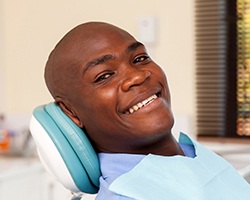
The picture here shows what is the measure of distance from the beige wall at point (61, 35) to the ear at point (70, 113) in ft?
4.30

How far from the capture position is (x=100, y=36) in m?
1.02

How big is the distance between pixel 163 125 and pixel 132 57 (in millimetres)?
151

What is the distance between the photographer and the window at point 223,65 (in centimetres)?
235

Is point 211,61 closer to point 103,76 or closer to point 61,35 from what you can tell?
point 61,35

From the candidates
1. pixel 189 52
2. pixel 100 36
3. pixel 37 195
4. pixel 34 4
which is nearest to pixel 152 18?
pixel 189 52

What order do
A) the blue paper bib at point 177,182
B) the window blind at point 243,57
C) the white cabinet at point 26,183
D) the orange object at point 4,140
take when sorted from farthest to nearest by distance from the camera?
the orange object at point 4,140, the window blind at point 243,57, the white cabinet at point 26,183, the blue paper bib at point 177,182

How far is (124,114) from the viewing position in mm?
971

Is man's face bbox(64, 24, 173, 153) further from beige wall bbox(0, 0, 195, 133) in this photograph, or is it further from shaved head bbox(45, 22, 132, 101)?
beige wall bbox(0, 0, 195, 133)

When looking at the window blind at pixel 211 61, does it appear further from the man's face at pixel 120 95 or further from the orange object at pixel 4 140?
the man's face at pixel 120 95

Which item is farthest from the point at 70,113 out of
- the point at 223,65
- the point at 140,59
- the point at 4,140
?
the point at 4,140

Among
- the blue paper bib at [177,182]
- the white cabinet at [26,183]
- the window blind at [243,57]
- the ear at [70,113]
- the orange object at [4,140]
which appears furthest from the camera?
the orange object at [4,140]

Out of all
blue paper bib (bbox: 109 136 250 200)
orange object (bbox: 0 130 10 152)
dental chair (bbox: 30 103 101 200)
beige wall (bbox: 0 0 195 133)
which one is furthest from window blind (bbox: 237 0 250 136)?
dental chair (bbox: 30 103 101 200)

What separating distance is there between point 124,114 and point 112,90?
0.05m

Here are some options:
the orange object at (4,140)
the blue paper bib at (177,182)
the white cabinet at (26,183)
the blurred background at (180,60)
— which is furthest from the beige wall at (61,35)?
the blue paper bib at (177,182)
